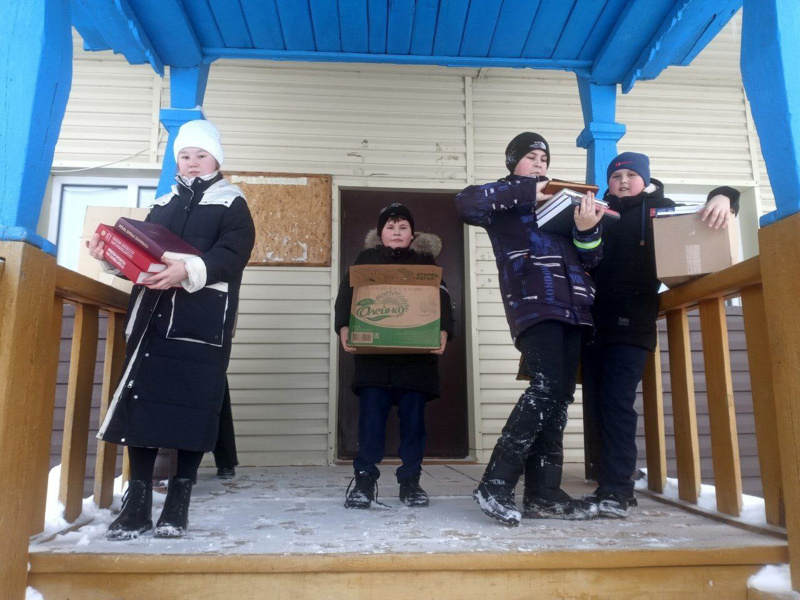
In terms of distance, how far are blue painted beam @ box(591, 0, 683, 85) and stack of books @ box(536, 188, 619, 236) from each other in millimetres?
1351

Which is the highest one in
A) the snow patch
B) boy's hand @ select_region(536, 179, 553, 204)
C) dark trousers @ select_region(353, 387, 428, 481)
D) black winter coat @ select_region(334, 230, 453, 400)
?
boy's hand @ select_region(536, 179, 553, 204)

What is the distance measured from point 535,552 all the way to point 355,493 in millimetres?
1002

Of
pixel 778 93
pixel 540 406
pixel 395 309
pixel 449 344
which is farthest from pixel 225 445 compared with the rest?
pixel 778 93

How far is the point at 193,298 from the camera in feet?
6.55

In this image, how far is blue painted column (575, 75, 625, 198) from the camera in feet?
11.1

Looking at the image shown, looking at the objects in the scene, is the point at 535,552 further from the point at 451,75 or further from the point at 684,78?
the point at 684,78

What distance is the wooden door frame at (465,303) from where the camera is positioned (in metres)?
4.67

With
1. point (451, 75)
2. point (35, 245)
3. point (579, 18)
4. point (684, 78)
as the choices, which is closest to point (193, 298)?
point (35, 245)

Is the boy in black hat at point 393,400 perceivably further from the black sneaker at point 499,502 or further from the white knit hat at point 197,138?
the white knit hat at point 197,138

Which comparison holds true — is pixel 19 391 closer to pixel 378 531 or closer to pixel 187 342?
pixel 187 342

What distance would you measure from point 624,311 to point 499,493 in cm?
93

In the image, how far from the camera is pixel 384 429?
2680 mm

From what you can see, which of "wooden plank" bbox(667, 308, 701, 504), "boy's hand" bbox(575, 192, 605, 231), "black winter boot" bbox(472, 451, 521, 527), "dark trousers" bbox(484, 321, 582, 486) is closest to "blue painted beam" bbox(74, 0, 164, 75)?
"boy's hand" bbox(575, 192, 605, 231)

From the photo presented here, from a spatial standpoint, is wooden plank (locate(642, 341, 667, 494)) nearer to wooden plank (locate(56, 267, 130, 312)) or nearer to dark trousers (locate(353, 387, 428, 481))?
dark trousers (locate(353, 387, 428, 481))
